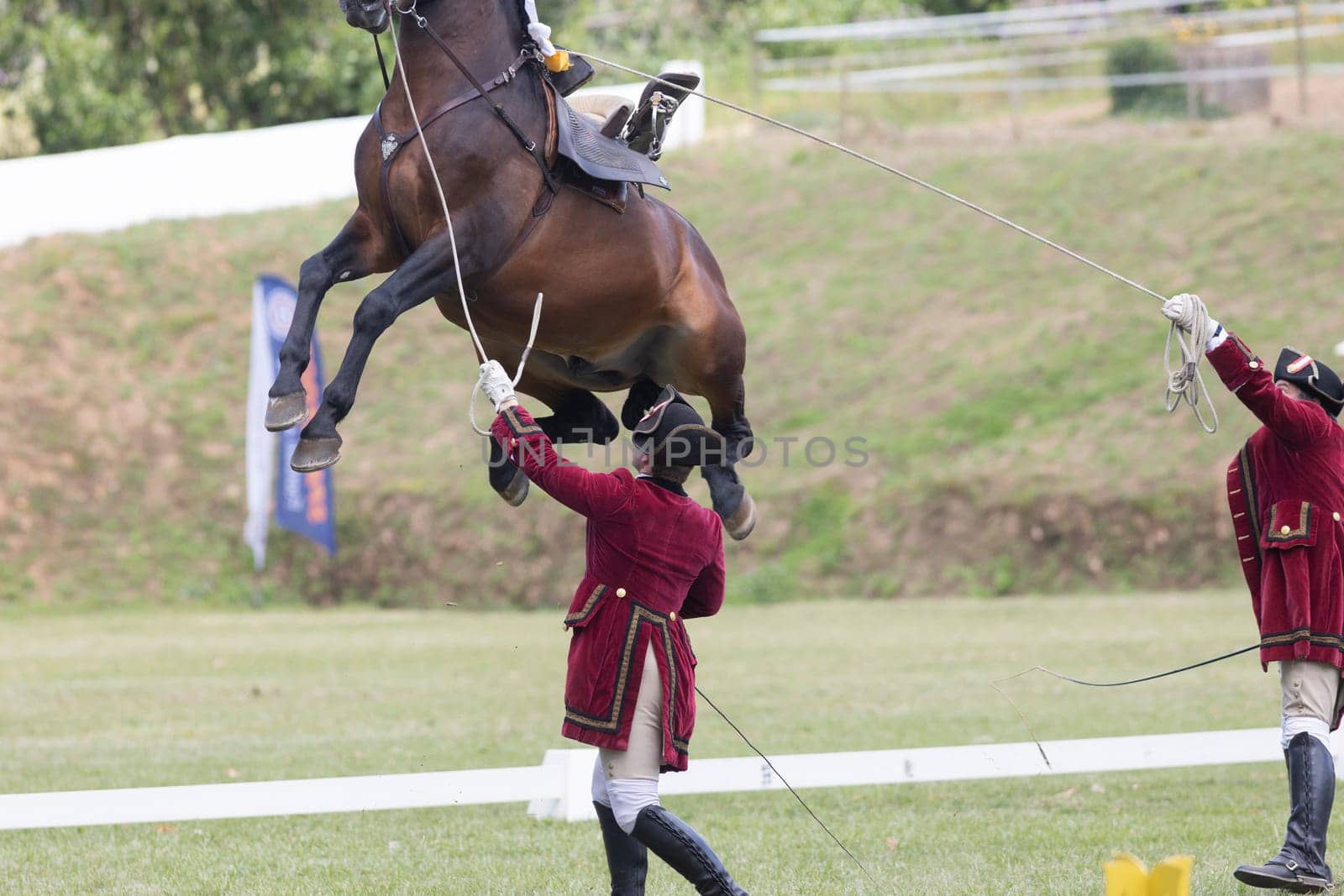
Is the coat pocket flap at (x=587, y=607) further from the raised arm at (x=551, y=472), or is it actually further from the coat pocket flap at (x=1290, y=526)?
the coat pocket flap at (x=1290, y=526)

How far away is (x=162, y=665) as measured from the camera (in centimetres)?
1320

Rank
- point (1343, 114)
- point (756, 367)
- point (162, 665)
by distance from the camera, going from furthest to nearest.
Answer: point (1343, 114) < point (756, 367) < point (162, 665)

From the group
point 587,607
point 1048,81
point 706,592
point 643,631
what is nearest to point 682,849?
point 643,631

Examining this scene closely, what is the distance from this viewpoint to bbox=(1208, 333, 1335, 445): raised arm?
5.27m

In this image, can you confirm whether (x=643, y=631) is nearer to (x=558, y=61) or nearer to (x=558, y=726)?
(x=558, y=61)

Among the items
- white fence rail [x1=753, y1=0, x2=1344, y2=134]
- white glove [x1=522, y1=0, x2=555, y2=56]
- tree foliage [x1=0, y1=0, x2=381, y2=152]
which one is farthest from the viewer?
tree foliage [x1=0, y1=0, x2=381, y2=152]

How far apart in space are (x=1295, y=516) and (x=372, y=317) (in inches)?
129

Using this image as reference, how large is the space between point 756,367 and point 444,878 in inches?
613

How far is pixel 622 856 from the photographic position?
4879mm

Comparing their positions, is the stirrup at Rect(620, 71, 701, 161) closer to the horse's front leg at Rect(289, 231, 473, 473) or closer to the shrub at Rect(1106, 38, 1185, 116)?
the horse's front leg at Rect(289, 231, 473, 473)

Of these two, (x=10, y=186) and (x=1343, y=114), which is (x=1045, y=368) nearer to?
(x=1343, y=114)

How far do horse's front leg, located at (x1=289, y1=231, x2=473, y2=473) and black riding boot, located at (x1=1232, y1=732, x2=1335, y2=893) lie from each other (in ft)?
10.6

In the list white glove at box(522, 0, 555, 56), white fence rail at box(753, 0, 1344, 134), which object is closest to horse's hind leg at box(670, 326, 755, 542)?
white glove at box(522, 0, 555, 56)

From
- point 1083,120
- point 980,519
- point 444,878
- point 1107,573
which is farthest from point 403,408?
point 444,878
